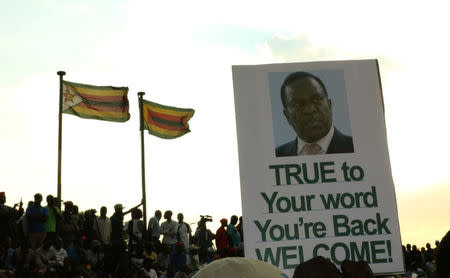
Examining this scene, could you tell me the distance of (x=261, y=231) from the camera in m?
4.47

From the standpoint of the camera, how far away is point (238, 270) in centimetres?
197

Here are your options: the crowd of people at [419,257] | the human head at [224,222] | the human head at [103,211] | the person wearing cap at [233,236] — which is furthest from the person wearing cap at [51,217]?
the crowd of people at [419,257]

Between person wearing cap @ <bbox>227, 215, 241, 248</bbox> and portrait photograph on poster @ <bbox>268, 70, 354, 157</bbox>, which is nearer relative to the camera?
portrait photograph on poster @ <bbox>268, 70, 354, 157</bbox>

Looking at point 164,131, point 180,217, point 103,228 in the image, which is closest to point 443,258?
point 103,228

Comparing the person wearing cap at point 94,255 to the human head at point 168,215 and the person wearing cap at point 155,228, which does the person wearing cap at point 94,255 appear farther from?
the human head at point 168,215

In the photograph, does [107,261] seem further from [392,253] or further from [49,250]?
[392,253]

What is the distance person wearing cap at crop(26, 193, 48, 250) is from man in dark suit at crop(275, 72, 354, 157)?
12787mm

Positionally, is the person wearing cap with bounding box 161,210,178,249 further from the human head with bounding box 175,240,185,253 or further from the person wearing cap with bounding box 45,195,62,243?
the person wearing cap with bounding box 45,195,62,243

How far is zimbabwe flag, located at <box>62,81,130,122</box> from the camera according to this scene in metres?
24.0

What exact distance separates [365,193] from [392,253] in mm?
442

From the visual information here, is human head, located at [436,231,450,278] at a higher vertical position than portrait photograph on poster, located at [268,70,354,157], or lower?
lower

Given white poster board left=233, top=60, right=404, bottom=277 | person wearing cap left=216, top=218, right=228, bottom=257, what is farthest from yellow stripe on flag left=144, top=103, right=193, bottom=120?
white poster board left=233, top=60, right=404, bottom=277

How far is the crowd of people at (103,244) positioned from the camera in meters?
16.2

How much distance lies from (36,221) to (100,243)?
1.94 meters
